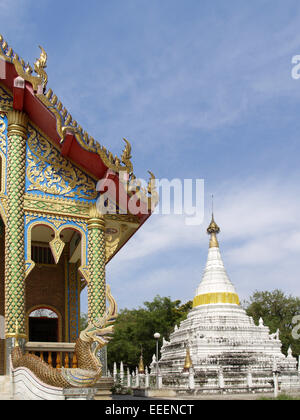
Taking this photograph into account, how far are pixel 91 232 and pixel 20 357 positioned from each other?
345 cm

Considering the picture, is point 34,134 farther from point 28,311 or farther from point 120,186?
point 28,311

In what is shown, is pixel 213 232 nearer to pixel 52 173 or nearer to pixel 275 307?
pixel 275 307

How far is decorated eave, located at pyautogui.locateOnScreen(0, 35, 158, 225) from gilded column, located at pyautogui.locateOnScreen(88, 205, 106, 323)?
0.87 m

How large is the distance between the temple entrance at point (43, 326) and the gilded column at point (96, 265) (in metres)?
3.23

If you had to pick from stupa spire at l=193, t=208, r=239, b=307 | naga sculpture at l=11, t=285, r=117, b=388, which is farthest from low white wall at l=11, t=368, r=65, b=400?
stupa spire at l=193, t=208, r=239, b=307

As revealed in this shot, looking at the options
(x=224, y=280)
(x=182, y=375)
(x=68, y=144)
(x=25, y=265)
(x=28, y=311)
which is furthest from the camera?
(x=224, y=280)

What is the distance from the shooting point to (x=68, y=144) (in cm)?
1148

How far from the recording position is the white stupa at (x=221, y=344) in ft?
91.7

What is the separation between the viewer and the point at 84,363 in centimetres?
837

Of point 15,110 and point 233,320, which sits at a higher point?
point 15,110

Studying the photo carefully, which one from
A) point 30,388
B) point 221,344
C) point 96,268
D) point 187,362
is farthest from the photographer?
point 221,344

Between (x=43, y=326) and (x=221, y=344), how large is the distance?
1743 centimetres

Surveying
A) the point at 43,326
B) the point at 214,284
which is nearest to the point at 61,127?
the point at 43,326

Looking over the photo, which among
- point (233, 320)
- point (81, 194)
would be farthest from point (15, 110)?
point (233, 320)
